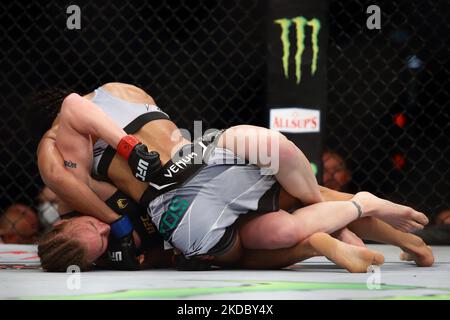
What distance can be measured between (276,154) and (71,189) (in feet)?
1.66

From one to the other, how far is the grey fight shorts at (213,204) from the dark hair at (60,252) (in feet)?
0.65

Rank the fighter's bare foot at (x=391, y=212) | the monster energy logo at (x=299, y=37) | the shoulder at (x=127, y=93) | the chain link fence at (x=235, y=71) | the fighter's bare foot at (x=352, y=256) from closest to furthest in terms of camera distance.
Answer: the fighter's bare foot at (x=352, y=256), the fighter's bare foot at (x=391, y=212), the shoulder at (x=127, y=93), the monster energy logo at (x=299, y=37), the chain link fence at (x=235, y=71)

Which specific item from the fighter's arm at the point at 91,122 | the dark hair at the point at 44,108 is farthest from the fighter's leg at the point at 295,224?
the dark hair at the point at 44,108

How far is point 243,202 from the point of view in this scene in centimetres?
183

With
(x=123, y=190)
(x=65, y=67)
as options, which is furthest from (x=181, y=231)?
(x=65, y=67)

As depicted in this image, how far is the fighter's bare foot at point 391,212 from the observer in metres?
1.91

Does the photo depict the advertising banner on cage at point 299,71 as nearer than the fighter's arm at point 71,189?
No

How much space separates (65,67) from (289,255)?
1.62 meters

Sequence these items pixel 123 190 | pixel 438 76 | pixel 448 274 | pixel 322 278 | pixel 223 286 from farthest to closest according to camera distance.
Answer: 1. pixel 438 76
2. pixel 123 190
3. pixel 448 274
4. pixel 322 278
5. pixel 223 286

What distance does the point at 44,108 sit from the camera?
84.0 inches

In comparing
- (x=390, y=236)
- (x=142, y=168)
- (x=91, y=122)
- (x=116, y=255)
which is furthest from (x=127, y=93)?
(x=390, y=236)

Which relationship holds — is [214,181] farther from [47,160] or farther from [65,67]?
[65,67]

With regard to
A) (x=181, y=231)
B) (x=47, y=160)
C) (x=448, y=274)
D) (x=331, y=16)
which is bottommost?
(x=448, y=274)

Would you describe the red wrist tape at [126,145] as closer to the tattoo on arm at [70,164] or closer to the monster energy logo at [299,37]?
the tattoo on arm at [70,164]
